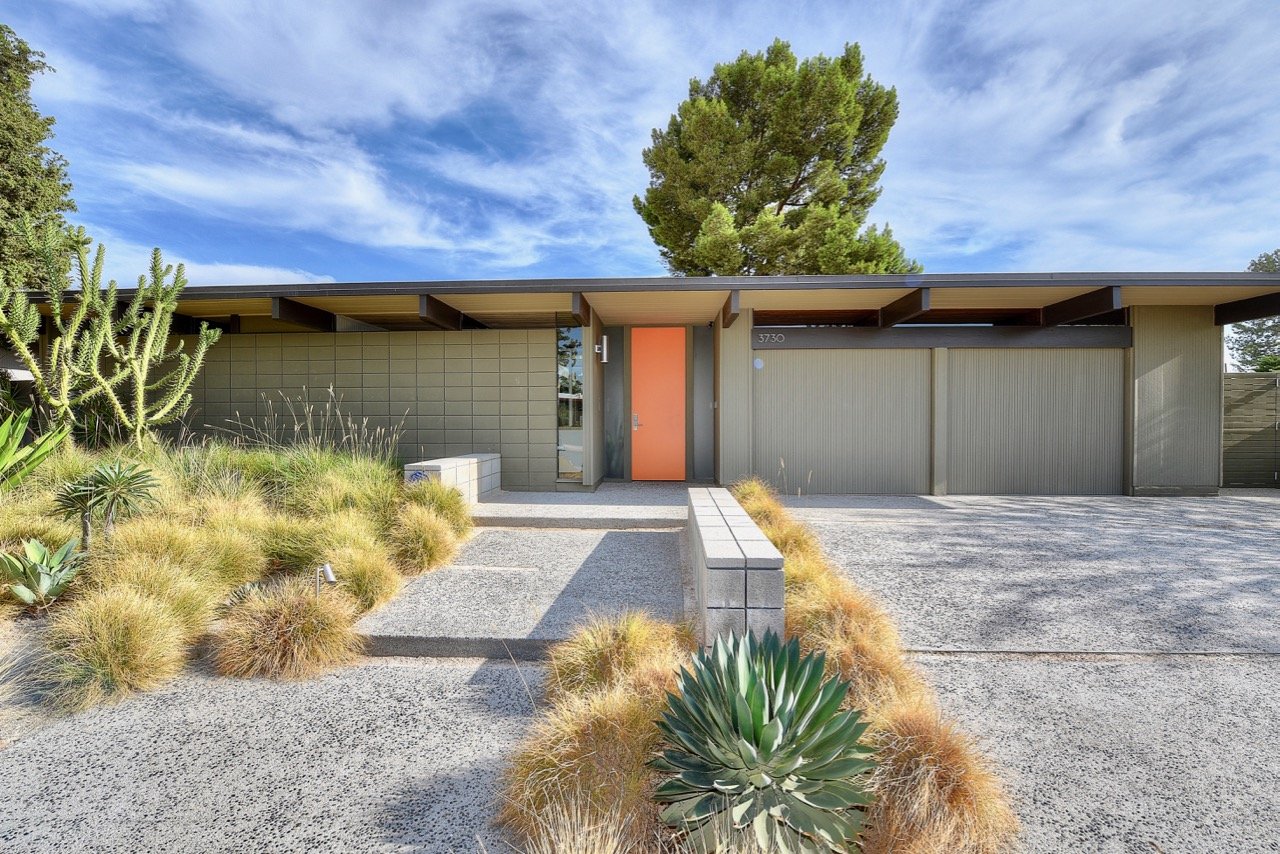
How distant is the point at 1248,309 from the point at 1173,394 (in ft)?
4.01

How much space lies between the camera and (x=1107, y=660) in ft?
8.75

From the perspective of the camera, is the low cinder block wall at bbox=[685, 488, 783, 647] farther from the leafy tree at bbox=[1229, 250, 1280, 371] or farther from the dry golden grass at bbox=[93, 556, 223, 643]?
the leafy tree at bbox=[1229, 250, 1280, 371]

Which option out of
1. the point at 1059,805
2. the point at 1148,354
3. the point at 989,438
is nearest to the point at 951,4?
the point at 1148,354

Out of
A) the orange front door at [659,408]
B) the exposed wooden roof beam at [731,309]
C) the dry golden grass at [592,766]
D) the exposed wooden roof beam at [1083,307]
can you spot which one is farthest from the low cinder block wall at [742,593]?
the exposed wooden roof beam at [1083,307]

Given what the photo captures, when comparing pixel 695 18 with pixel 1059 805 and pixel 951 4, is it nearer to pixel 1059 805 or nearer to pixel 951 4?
pixel 951 4

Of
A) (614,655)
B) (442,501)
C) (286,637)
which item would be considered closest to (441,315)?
(442,501)

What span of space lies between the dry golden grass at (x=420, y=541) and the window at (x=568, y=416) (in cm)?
294

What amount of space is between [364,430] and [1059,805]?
24.3 ft

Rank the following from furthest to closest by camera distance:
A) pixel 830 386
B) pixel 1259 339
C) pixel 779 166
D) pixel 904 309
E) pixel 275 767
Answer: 1. pixel 1259 339
2. pixel 779 166
3. pixel 830 386
4. pixel 904 309
5. pixel 275 767

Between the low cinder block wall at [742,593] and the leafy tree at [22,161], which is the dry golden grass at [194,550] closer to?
the low cinder block wall at [742,593]

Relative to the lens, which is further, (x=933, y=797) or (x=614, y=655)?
(x=614, y=655)

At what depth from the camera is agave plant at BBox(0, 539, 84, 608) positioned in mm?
3230

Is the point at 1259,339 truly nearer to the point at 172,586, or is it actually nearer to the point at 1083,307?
the point at 1083,307

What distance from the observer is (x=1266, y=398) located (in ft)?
27.3
